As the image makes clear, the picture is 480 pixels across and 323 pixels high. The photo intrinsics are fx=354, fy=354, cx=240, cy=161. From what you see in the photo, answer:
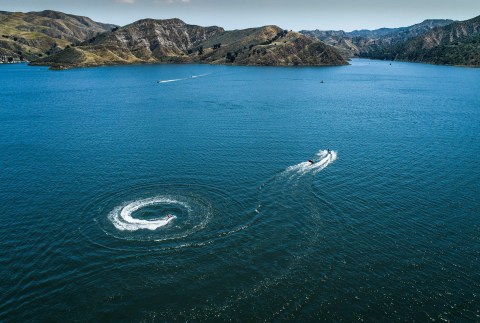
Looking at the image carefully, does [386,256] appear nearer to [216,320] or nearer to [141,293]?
[216,320]

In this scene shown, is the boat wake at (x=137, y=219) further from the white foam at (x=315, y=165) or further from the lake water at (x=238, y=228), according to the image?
the white foam at (x=315, y=165)

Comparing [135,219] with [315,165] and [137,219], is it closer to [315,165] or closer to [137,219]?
[137,219]

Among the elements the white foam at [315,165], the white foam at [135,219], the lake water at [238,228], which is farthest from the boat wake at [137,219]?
the white foam at [315,165]

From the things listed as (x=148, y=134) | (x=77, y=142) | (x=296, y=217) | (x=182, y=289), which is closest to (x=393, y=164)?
(x=296, y=217)

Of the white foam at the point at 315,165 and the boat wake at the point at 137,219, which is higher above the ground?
the white foam at the point at 315,165

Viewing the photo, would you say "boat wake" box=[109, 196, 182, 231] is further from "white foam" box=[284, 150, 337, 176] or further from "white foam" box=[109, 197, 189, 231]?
"white foam" box=[284, 150, 337, 176]

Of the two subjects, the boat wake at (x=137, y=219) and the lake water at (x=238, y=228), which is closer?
the lake water at (x=238, y=228)

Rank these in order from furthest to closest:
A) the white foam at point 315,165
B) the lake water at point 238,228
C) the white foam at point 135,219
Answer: the white foam at point 315,165, the white foam at point 135,219, the lake water at point 238,228
